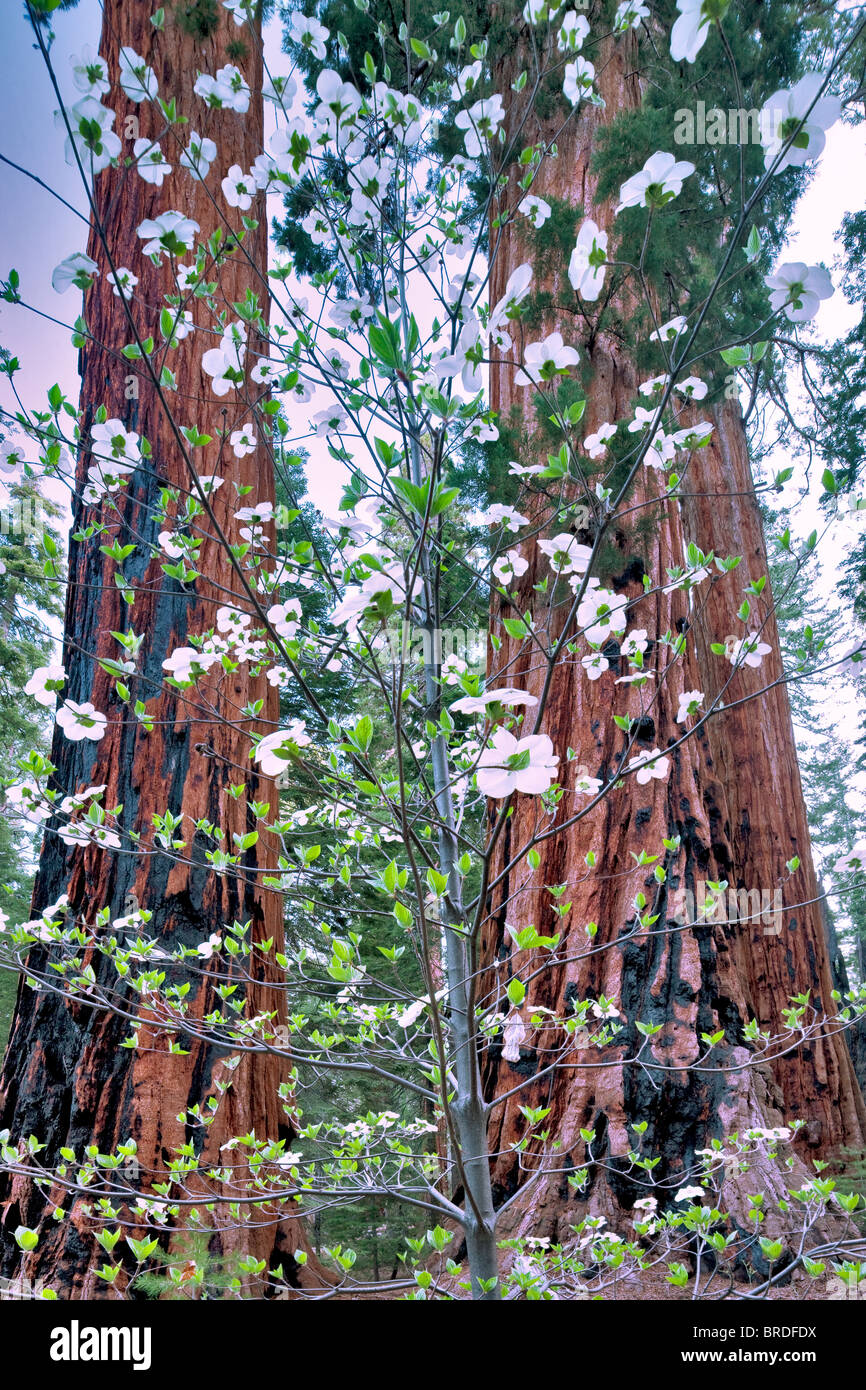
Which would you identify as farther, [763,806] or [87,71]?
[763,806]

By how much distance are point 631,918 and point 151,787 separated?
145 centimetres

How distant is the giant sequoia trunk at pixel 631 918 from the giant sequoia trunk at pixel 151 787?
2.58ft

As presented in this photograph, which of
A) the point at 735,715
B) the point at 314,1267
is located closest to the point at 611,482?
the point at 735,715

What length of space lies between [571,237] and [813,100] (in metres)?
1.78

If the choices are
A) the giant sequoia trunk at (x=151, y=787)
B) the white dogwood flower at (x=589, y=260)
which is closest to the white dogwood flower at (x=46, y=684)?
the giant sequoia trunk at (x=151, y=787)

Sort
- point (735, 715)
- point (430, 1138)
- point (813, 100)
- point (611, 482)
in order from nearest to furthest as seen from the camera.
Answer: point (813, 100), point (611, 482), point (735, 715), point (430, 1138)

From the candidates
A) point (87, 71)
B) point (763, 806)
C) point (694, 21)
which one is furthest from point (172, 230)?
point (763, 806)

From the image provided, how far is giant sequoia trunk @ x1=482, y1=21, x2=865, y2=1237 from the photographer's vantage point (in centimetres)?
191

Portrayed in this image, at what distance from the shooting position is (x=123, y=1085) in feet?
6.49

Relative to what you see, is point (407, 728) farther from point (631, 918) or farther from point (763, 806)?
point (763, 806)

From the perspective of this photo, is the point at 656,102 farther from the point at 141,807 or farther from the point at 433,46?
the point at 141,807

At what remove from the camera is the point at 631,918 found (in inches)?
82.9

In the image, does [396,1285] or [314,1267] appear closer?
[396,1285]

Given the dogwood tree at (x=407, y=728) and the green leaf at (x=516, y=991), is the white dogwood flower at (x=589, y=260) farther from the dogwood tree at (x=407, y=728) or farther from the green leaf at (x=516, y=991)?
the green leaf at (x=516, y=991)
